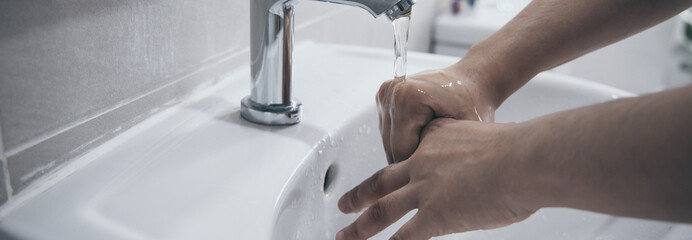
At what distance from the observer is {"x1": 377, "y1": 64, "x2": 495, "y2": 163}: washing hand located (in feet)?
1.54

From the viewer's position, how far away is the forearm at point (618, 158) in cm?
24

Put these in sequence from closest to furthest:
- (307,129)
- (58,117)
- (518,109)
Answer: (58,117) → (307,129) → (518,109)

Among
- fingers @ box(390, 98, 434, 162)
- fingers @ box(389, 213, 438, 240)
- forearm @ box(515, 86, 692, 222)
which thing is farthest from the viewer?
fingers @ box(390, 98, 434, 162)

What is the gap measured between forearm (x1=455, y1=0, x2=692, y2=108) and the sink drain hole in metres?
0.15

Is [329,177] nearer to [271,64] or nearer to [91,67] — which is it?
[271,64]

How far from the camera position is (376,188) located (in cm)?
43

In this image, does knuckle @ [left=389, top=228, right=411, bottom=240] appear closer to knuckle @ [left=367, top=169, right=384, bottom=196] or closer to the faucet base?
knuckle @ [left=367, top=169, right=384, bottom=196]

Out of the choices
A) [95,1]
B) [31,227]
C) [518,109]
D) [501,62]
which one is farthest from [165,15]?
[518,109]

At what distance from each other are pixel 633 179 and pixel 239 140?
0.29m

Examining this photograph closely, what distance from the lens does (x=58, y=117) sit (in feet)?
1.18

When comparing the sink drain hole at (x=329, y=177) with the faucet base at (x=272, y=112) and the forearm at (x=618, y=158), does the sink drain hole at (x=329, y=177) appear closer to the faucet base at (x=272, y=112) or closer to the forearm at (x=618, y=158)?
the faucet base at (x=272, y=112)

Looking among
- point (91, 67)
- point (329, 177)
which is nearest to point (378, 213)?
point (329, 177)

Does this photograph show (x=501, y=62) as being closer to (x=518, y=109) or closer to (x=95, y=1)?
(x=518, y=109)

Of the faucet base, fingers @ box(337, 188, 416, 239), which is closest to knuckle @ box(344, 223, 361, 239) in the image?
fingers @ box(337, 188, 416, 239)
